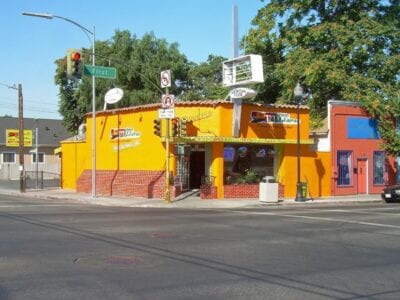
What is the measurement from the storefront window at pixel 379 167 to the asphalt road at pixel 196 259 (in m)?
18.6

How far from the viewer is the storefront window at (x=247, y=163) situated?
98.1ft

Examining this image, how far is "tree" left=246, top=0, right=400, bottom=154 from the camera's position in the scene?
3553 cm

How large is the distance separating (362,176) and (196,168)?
1047 cm

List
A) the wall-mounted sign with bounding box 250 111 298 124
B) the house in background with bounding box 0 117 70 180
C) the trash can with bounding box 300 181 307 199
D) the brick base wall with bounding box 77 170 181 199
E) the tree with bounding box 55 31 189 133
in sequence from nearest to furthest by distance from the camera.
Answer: the trash can with bounding box 300 181 307 199 < the brick base wall with bounding box 77 170 181 199 < the wall-mounted sign with bounding box 250 111 298 124 < the tree with bounding box 55 31 189 133 < the house in background with bounding box 0 117 70 180

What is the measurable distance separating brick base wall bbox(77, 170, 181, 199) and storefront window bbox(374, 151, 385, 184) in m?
13.1

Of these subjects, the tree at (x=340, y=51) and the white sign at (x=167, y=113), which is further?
the tree at (x=340, y=51)

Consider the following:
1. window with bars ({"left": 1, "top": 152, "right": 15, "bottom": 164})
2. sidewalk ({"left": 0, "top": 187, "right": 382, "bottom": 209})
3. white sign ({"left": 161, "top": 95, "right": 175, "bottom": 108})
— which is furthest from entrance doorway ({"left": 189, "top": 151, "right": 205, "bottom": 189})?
window with bars ({"left": 1, "top": 152, "right": 15, "bottom": 164})

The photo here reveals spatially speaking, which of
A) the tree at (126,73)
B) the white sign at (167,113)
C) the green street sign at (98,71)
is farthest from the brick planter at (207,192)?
the tree at (126,73)

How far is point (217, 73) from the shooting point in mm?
59656

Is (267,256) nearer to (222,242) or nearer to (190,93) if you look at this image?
(222,242)

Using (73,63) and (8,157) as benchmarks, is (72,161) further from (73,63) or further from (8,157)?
(8,157)

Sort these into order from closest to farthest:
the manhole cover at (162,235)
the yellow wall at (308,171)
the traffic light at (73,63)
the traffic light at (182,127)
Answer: the manhole cover at (162,235) < the traffic light at (73,63) < the traffic light at (182,127) < the yellow wall at (308,171)

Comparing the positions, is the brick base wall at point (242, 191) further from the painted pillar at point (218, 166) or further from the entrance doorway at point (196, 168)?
the entrance doorway at point (196, 168)

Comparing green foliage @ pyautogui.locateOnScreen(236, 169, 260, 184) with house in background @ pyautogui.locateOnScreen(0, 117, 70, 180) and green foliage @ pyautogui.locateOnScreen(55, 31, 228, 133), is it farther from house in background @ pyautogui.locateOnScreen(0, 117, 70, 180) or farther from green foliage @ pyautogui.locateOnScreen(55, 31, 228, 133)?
house in background @ pyautogui.locateOnScreen(0, 117, 70, 180)
